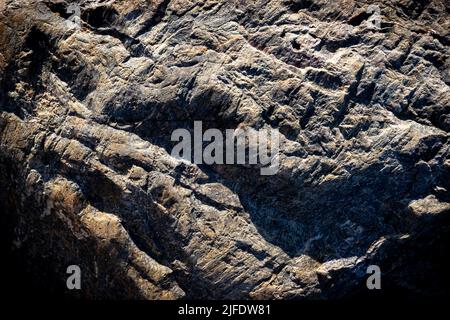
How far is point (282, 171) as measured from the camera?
5.02 m

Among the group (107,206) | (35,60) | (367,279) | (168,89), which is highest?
(35,60)

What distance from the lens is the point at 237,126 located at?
5102 millimetres

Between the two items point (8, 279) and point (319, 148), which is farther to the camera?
point (8, 279)

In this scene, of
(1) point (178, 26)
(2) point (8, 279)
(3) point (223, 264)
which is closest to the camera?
(3) point (223, 264)

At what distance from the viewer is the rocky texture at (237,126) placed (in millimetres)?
5035

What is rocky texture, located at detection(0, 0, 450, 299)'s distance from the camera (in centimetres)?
504

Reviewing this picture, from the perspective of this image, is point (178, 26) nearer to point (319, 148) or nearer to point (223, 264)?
point (319, 148)

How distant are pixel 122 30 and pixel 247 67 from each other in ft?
5.00

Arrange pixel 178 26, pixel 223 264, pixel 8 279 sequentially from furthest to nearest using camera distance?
1. pixel 8 279
2. pixel 178 26
3. pixel 223 264

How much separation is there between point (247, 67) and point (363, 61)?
1286 millimetres

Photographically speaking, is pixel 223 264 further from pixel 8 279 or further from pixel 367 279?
pixel 8 279
